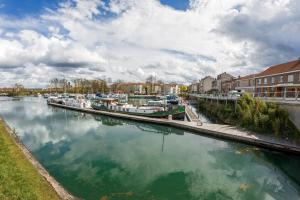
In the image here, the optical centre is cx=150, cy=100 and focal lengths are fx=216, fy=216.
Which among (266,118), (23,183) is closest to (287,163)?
(266,118)

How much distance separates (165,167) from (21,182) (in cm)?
898

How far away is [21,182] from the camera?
327 inches

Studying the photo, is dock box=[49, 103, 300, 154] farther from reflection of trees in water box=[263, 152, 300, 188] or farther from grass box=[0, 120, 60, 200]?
grass box=[0, 120, 60, 200]

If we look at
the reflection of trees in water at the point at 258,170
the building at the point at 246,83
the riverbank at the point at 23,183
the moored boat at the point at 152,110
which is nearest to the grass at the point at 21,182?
the riverbank at the point at 23,183

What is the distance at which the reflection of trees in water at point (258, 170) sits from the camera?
11.6m

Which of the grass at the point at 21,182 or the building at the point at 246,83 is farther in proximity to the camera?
the building at the point at 246,83

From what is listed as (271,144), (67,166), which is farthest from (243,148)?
(67,166)

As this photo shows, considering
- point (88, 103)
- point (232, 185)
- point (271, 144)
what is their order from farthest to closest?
point (88, 103), point (271, 144), point (232, 185)

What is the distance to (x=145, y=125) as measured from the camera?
30844mm

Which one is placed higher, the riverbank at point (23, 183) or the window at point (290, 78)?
the window at point (290, 78)

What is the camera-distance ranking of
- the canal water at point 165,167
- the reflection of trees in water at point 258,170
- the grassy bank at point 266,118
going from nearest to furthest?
the canal water at point 165,167 < the reflection of trees in water at point 258,170 < the grassy bank at point 266,118

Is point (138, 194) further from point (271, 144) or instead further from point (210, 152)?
point (271, 144)

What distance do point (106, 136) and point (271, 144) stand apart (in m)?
16.7

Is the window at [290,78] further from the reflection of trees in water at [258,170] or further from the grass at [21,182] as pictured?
the grass at [21,182]
